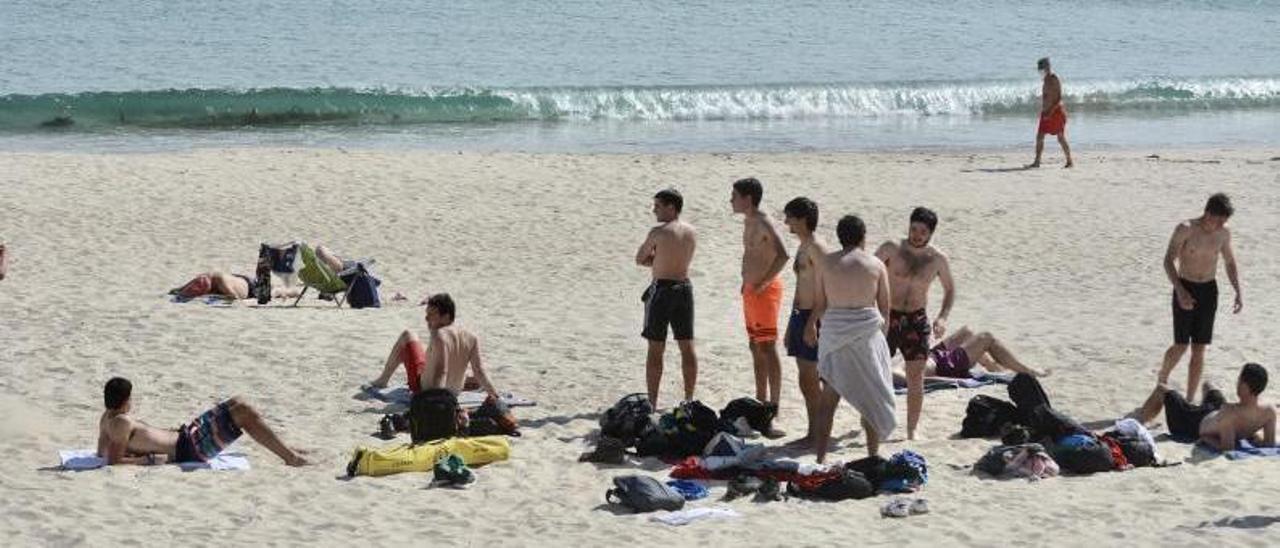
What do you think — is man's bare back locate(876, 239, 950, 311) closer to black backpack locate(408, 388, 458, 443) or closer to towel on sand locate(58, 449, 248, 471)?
black backpack locate(408, 388, 458, 443)

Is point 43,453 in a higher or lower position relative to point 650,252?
lower

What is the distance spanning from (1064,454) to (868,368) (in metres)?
1.19

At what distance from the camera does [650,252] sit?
12.0 meters

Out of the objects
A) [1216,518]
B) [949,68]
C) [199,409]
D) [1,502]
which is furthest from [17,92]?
[1216,518]

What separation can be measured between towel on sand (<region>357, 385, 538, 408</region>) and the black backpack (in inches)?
39.4

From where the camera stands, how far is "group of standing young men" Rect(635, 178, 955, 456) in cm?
1054

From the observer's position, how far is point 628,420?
11.1 meters

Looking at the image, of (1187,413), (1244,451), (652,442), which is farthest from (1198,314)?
(652,442)

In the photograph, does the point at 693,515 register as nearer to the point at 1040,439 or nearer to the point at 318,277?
the point at 1040,439

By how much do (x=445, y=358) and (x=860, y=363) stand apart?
244 centimetres

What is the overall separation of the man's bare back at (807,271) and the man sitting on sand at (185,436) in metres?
2.78

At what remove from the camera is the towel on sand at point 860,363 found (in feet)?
34.3

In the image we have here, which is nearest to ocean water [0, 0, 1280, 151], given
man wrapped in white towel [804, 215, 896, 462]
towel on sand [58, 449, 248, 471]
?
towel on sand [58, 449, 248, 471]

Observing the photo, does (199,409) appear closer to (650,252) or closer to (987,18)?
(650,252)
